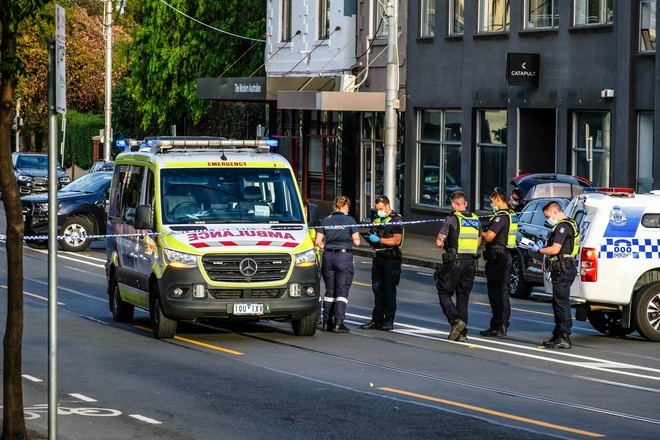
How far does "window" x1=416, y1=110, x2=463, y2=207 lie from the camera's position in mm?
39438

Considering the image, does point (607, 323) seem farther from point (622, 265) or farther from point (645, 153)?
point (645, 153)

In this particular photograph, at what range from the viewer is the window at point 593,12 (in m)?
33.1

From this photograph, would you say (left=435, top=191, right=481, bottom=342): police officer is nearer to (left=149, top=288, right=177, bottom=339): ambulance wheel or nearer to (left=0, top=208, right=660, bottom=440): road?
(left=0, top=208, right=660, bottom=440): road

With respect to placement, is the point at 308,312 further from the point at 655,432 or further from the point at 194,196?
the point at 655,432

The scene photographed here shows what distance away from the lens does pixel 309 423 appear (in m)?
12.7

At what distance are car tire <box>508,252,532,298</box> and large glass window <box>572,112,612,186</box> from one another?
8264mm

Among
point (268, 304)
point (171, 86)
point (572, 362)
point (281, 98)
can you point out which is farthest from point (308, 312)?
point (171, 86)

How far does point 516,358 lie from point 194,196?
460 cm

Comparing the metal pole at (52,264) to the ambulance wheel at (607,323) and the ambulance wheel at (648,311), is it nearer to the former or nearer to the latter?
the ambulance wheel at (648,311)

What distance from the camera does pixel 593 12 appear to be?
1328 inches

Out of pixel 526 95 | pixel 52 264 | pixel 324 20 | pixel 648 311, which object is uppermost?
pixel 324 20

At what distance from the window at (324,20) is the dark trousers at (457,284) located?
2791cm

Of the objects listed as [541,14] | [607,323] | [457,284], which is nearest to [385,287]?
[457,284]

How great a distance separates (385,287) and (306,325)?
57.4 inches
